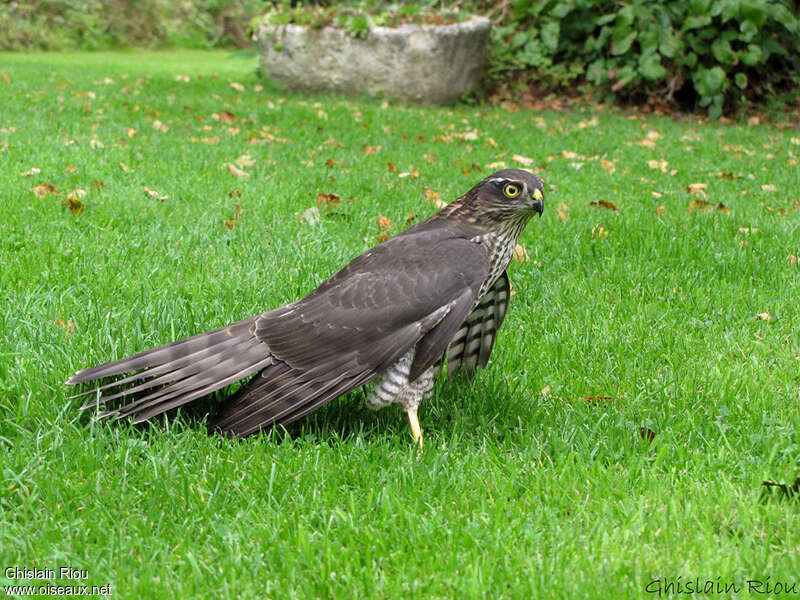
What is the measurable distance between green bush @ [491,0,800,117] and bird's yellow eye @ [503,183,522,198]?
9475mm

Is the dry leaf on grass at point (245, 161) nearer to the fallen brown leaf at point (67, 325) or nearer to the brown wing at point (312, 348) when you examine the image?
the fallen brown leaf at point (67, 325)

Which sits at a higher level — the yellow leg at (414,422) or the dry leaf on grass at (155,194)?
the yellow leg at (414,422)

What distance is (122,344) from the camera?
337 centimetres

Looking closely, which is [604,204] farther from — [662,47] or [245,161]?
[662,47]

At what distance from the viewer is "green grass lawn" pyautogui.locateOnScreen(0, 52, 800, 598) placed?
2.27 meters

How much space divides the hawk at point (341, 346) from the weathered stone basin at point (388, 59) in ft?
30.3

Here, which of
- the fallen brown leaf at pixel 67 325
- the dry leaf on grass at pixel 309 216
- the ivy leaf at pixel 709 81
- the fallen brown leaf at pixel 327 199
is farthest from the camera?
the ivy leaf at pixel 709 81

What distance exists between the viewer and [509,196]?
3203 millimetres

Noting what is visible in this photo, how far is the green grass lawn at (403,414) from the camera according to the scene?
7.45 feet

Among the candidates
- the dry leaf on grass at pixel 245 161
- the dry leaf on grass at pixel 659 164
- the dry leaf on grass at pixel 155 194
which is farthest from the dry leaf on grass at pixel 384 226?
the dry leaf on grass at pixel 659 164

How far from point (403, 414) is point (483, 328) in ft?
1.77

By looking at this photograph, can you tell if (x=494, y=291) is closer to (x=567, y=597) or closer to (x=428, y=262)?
(x=428, y=262)

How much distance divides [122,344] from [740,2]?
34.3 feet

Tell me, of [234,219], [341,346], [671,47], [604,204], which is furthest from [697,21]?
[341,346]
